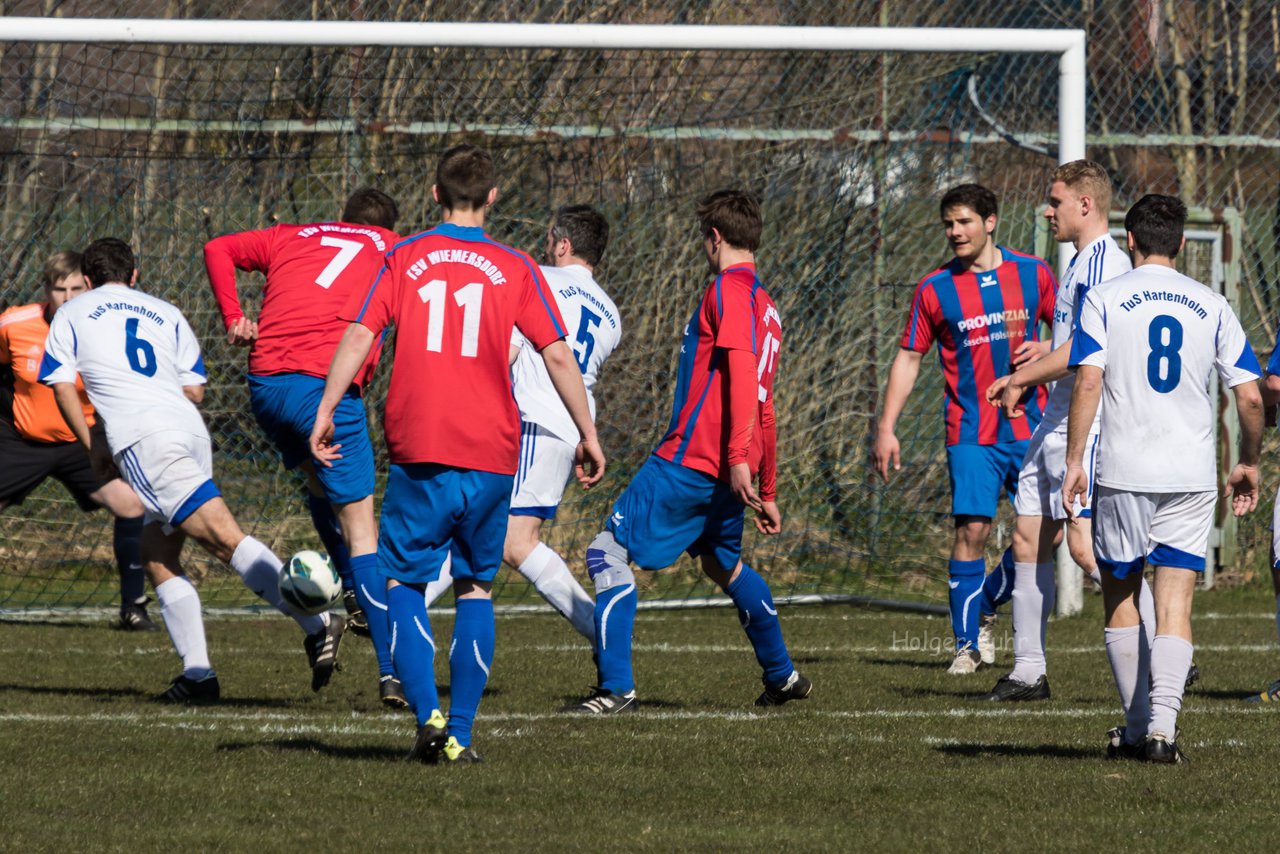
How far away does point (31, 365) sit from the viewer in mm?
10336

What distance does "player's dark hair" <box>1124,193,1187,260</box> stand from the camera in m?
5.80

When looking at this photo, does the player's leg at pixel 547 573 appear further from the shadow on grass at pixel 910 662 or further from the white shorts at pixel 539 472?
the shadow on grass at pixel 910 662

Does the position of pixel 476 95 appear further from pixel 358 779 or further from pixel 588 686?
pixel 358 779

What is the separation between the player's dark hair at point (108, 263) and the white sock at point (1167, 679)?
471 centimetres

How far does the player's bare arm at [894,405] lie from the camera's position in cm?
831

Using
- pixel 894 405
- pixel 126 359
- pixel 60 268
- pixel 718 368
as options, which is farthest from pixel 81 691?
pixel 894 405

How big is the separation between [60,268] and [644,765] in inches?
220

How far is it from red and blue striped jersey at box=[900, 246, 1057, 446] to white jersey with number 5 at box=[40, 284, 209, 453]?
11.3 feet

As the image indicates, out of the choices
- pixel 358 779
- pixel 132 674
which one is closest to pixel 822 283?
pixel 132 674

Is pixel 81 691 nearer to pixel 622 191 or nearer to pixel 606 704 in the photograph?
pixel 606 704

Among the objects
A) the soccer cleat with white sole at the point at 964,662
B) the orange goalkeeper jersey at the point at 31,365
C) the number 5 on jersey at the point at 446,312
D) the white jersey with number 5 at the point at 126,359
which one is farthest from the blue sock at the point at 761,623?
the orange goalkeeper jersey at the point at 31,365

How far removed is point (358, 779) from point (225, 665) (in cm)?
361

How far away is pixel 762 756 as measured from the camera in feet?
19.2

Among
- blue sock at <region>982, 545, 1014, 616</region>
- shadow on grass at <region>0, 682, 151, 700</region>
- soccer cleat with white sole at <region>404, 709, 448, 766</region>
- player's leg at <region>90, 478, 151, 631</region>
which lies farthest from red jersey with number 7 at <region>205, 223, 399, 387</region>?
blue sock at <region>982, 545, 1014, 616</region>
